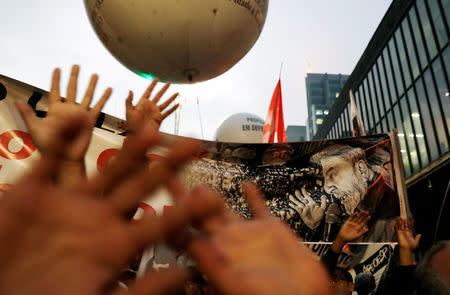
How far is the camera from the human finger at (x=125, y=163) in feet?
1.35

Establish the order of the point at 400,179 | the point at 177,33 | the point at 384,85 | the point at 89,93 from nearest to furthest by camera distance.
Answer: the point at 89,93
the point at 177,33
the point at 400,179
the point at 384,85

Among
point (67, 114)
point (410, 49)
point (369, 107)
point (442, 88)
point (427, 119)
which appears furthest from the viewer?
point (369, 107)

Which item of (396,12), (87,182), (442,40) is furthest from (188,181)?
(396,12)

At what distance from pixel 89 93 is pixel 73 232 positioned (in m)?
0.82

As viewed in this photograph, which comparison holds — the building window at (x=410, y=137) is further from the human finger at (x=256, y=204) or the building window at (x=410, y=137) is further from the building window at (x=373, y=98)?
the human finger at (x=256, y=204)

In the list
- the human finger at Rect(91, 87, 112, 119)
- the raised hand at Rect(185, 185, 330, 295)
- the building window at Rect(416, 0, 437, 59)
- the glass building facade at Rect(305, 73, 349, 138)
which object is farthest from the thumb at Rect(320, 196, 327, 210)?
the glass building facade at Rect(305, 73, 349, 138)

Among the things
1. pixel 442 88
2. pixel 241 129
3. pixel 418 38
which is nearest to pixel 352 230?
pixel 241 129

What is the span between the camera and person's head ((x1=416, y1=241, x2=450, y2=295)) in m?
1.31

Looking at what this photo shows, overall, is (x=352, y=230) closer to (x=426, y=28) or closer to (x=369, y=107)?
(x=426, y=28)

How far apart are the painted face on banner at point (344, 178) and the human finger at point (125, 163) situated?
120 inches

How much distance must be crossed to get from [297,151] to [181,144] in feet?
10.4

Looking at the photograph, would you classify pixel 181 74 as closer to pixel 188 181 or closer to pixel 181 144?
pixel 188 181

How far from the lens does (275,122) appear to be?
17.4 ft

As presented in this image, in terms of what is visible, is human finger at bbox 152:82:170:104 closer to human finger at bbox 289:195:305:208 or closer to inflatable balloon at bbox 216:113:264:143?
human finger at bbox 289:195:305:208
